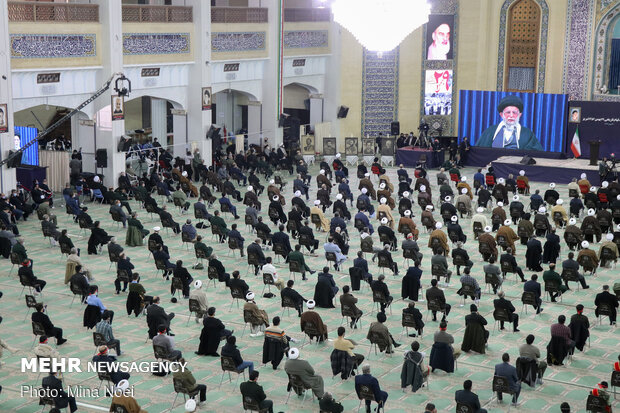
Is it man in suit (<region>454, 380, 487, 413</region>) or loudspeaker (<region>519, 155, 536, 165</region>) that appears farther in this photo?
loudspeaker (<region>519, 155, 536, 165</region>)

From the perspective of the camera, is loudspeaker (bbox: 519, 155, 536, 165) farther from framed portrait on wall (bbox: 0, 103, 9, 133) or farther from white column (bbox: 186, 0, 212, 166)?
framed portrait on wall (bbox: 0, 103, 9, 133)

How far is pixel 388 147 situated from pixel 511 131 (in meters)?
5.56

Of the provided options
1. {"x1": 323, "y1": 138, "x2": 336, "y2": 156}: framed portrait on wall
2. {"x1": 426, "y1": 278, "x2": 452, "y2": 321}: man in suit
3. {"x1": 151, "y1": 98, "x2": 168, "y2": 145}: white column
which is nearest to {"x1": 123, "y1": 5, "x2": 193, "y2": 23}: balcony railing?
{"x1": 151, "y1": 98, "x2": 168, "y2": 145}: white column

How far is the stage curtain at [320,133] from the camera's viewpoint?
4238cm

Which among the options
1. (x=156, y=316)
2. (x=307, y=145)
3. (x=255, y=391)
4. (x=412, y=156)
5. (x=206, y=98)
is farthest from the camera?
(x=307, y=145)

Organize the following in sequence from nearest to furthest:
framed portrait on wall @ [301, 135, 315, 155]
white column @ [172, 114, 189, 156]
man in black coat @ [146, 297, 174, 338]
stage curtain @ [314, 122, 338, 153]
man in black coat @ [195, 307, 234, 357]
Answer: man in black coat @ [195, 307, 234, 357]
man in black coat @ [146, 297, 174, 338]
white column @ [172, 114, 189, 156]
framed portrait on wall @ [301, 135, 315, 155]
stage curtain @ [314, 122, 338, 153]

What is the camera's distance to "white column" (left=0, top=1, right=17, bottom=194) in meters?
27.6

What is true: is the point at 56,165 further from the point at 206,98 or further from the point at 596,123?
the point at 596,123

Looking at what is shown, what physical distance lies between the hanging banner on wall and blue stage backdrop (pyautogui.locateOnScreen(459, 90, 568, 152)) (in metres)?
1.70

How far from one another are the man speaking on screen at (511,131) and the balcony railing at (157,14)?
569 inches

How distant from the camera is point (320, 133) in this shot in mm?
42625

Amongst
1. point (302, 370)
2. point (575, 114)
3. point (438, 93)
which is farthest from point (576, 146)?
point (302, 370)

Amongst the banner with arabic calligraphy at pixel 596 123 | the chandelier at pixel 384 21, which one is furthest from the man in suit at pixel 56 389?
the banner with arabic calligraphy at pixel 596 123

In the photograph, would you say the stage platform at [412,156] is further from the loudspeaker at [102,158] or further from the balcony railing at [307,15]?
the loudspeaker at [102,158]
